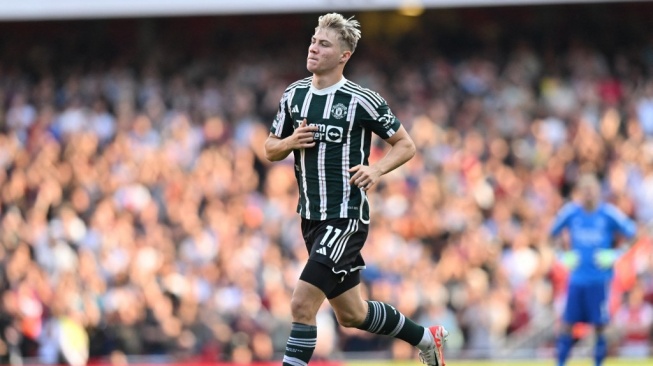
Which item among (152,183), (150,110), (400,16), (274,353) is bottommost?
(274,353)


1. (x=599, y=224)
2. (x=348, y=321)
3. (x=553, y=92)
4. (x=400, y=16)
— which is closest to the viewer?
(x=348, y=321)

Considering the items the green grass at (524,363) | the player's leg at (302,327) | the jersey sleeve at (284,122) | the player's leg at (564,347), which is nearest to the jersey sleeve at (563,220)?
the player's leg at (564,347)

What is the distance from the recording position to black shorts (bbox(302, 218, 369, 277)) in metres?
7.54

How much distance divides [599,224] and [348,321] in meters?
5.23

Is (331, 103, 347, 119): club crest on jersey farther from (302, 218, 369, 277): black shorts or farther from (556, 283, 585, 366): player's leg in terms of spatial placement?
(556, 283, 585, 366): player's leg

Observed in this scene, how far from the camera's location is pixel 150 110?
20.0 m

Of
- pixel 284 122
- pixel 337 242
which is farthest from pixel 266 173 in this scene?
pixel 337 242

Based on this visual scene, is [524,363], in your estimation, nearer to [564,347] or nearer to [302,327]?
[564,347]

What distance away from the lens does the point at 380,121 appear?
7.71 m

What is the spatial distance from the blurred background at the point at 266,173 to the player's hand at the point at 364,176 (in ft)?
19.5

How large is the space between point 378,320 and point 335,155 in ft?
3.73

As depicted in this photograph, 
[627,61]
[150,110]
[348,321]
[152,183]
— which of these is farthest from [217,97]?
[348,321]

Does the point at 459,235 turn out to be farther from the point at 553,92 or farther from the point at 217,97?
the point at 217,97

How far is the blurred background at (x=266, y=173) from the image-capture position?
16.2 m
